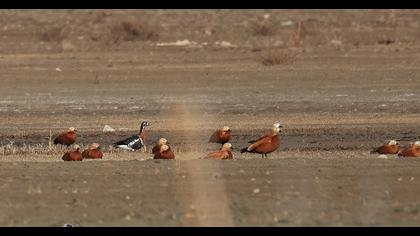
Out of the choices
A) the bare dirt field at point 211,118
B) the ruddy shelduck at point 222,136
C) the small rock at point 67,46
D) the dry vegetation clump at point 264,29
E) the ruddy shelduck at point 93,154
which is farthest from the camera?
the dry vegetation clump at point 264,29

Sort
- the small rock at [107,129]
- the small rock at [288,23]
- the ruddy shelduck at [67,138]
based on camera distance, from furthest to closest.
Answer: the small rock at [288,23], the small rock at [107,129], the ruddy shelduck at [67,138]

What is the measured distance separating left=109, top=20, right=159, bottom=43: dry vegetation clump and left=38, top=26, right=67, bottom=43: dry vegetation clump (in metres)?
1.70

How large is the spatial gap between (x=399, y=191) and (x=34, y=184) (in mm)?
3456

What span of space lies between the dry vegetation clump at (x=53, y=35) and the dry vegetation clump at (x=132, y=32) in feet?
5.58

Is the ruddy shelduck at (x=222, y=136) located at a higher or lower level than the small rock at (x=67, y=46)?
higher

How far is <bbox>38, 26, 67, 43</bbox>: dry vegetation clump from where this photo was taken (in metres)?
44.4

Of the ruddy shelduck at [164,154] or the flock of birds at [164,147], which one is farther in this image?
the flock of birds at [164,147]

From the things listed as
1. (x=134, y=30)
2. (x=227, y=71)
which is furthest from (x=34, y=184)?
(x=134, y=30)

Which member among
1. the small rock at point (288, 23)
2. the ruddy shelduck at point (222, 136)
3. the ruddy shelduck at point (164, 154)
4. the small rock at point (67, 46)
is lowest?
the small rock at point (288, 23)

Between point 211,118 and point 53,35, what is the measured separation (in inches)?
940

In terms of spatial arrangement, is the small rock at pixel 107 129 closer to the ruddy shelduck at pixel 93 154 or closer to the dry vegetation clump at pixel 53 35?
the ruddy shelduck at pixel 93 154

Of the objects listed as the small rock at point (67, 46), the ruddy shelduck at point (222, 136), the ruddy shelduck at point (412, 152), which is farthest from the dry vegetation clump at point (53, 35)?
the ruddy shelduck at point (412, 152)

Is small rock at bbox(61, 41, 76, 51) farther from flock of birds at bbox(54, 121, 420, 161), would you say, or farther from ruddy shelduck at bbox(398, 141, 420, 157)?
ruddy shelduck at bbox(398, 141, 420, 157)

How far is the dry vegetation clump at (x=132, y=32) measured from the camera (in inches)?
1705
